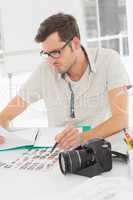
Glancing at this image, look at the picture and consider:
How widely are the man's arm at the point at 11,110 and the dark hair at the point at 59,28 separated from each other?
41 centimetres

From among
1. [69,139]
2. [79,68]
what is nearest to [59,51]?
[79,68]

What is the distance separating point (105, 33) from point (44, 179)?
3.31 metres

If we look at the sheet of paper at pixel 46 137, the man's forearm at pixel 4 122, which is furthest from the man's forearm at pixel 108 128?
the man's forearm at pixel 4 122

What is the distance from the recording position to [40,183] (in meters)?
1.07

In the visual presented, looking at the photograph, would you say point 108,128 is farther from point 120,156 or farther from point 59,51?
point 59,51

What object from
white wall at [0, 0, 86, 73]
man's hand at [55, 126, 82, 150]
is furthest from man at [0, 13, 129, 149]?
white wall at [0, 0, 86, 73]

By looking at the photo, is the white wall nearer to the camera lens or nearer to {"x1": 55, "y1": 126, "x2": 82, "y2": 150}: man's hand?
{"x1": 55, "y1": 126, "x2": 82, "y2": 150}: man's hand

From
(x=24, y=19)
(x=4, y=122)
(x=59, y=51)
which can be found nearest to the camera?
(x=59, y=51)

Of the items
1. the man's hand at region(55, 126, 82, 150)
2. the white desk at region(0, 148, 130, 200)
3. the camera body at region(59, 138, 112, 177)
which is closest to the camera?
the white desk at region(0, 148, 130, 200)

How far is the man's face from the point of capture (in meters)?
1.70

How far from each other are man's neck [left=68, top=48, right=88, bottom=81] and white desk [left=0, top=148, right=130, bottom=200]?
2.69 ft

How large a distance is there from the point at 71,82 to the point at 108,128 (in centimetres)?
47

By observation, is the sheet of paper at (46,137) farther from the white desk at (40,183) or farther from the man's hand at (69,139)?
the white desk at (40,183)

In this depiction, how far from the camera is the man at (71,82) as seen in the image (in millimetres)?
1725
